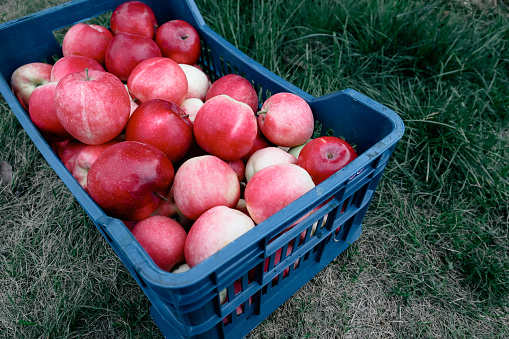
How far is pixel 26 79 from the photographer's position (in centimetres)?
160

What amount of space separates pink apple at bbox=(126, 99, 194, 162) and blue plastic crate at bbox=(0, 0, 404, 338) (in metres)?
0.29

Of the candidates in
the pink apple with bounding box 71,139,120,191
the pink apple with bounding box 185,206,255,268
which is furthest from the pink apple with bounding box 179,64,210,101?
the pink apple with bounding box 185,206,255,268

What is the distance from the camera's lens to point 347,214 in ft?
4.54

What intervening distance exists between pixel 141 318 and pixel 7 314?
58 centimetres

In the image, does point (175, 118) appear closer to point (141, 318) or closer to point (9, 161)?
point (141, 318)

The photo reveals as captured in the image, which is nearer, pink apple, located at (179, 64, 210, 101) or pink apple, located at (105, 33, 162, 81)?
pink apple, located at (105, 33, 162, 81)

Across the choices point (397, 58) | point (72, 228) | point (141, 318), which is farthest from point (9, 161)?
point (397, 58)

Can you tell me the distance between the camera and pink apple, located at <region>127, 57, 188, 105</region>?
59.8 inches

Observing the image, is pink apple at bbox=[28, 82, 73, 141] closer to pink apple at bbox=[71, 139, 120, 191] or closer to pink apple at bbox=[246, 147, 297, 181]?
pink apple at bbox=[71, 139, 120, 191]

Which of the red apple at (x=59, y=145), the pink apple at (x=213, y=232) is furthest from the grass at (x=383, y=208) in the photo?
the pink apple at (x=213, y=232)

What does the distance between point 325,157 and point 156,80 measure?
781 mm

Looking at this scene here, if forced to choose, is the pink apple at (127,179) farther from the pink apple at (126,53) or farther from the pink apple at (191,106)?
the pink apple at (126,53)

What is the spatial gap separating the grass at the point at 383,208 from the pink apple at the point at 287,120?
0.67 m

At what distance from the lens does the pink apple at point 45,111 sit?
4.63ft
